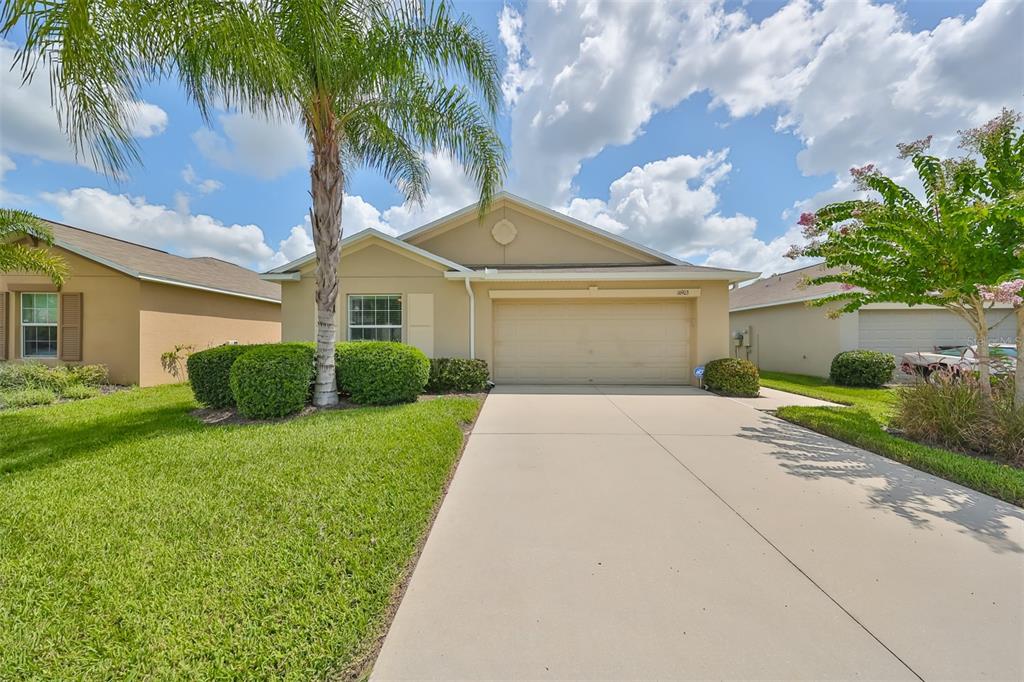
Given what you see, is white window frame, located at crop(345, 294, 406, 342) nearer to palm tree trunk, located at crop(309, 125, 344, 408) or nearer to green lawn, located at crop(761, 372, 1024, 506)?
palm tree trunk, located at crop(309, 125, 344, 408)

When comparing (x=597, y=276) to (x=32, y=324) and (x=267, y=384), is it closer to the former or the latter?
(x=267, y=384)

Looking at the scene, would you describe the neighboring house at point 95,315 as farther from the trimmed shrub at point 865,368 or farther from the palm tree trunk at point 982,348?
the trimmed shrub at point 865,368

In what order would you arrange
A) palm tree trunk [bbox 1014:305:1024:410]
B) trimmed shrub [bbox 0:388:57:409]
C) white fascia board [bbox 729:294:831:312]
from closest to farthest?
palm tree trunk [bbox 1014:305:1024:410] < trimmed shrub [bbox 0:388:57:409] < white fascia board [bbox 729:294:831:312]

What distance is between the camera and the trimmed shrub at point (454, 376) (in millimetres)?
9016

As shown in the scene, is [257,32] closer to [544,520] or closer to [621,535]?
[544,520]

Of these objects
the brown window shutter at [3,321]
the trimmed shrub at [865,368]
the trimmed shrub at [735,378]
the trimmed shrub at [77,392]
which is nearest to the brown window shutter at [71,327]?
the brown window shutter at [3,321]

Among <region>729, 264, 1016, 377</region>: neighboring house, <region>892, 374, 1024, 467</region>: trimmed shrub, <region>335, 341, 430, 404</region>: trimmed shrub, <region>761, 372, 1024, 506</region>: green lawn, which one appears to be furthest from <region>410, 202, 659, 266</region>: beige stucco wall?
<region>892, 374, 1024, 467</region>: trimmed shrub

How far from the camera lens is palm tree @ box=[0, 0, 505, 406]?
14.0 ft

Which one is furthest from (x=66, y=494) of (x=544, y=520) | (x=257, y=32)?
(x=257, y=32)

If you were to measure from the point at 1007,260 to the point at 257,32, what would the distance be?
1000 centimetres

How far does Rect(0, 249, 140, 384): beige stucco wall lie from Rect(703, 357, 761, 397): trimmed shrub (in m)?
14.9

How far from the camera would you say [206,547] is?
2602mm

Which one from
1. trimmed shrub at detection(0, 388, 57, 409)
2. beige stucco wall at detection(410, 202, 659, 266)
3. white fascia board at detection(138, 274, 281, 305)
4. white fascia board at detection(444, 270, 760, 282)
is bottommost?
trimmed shrub at detection(0, 388, 57, 409)

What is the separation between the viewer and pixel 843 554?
272 centimetres
